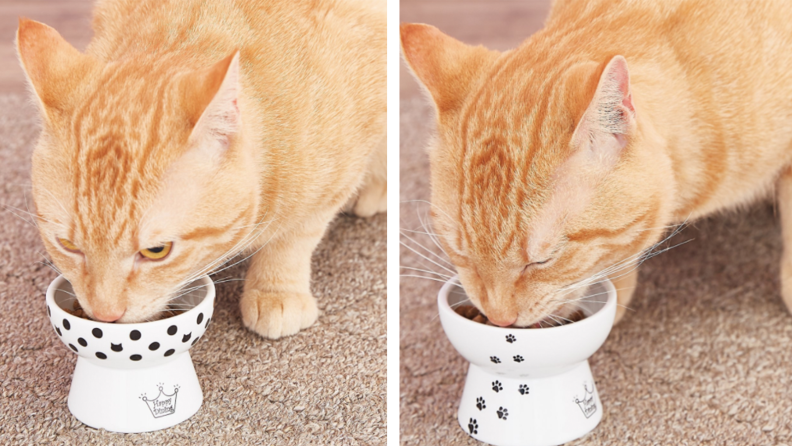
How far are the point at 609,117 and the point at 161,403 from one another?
0.67m

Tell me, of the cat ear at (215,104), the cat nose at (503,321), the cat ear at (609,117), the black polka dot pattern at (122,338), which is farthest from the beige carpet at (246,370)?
the cat ear at (609,117)

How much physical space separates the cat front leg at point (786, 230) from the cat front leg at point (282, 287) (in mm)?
759

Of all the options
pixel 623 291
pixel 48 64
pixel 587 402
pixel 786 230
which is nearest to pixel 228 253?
pixel 48 64

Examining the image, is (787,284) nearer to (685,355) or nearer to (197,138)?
(685,355)

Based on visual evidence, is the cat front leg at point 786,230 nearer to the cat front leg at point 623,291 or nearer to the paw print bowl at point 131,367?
the cat front leg at point 623,291

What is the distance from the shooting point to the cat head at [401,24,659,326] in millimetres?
968

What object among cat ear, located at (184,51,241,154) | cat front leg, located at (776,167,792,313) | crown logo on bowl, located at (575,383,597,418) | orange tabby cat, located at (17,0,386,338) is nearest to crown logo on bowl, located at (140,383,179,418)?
orange tabby cat, located at (17,0,386,338)

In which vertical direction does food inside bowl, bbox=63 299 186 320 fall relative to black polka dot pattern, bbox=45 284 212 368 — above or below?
below

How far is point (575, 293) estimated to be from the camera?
42.8 inches

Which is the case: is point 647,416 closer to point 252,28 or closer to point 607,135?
point 607,135

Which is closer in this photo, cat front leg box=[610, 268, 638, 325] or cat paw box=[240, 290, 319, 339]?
cat paw box=[240, 290, 319, 339]

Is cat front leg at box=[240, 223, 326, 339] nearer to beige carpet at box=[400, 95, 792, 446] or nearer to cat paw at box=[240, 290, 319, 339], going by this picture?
cat paw at box=[240, 290, 319, 339]

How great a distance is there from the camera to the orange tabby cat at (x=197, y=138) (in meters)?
0.97

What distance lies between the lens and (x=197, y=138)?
98 centimetres
